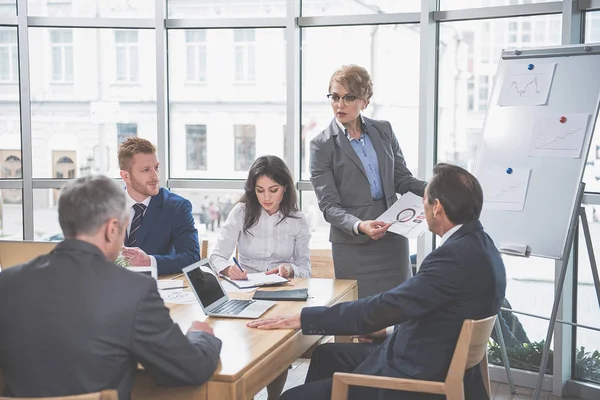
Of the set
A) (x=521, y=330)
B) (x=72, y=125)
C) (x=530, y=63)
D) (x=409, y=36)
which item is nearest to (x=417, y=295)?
(x=530, y=63)

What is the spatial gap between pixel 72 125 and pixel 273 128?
53.9 inches

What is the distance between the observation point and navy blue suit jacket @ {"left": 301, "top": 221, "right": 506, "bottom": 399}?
2.32 meters

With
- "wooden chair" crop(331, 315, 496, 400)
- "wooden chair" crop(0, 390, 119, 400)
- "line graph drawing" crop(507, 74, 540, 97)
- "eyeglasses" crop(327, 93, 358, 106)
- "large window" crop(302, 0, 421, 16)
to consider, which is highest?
"large window" crop(302, 0, 421, 16)

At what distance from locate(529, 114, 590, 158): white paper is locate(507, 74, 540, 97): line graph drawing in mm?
162

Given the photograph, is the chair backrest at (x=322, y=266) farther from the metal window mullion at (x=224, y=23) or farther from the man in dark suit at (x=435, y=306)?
the man in dark suit at (x=435, y=306)

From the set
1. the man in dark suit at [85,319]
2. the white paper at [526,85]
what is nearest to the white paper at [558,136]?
the white paper at [526,85]

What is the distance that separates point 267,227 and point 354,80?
836 millimetres

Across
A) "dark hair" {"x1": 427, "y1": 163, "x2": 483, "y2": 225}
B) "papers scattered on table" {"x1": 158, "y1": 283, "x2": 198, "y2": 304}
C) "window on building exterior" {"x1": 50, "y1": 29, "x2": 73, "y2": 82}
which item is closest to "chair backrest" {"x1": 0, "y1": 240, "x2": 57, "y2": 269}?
"papers scattered on table" {"x1": 158, "y1": 283, "x2": 198, "y2": 304}

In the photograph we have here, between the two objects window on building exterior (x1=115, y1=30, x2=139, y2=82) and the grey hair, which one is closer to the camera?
the grey hair

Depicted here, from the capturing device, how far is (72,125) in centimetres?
509

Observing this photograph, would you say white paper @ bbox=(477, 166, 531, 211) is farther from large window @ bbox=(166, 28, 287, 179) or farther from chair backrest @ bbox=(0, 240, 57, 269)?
chair backrest @ bbox=(0, 240, 57, 269)

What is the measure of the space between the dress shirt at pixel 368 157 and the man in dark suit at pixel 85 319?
203 cm

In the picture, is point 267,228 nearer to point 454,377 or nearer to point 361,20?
point 454,377

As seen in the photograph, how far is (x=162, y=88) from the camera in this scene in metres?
4.98
